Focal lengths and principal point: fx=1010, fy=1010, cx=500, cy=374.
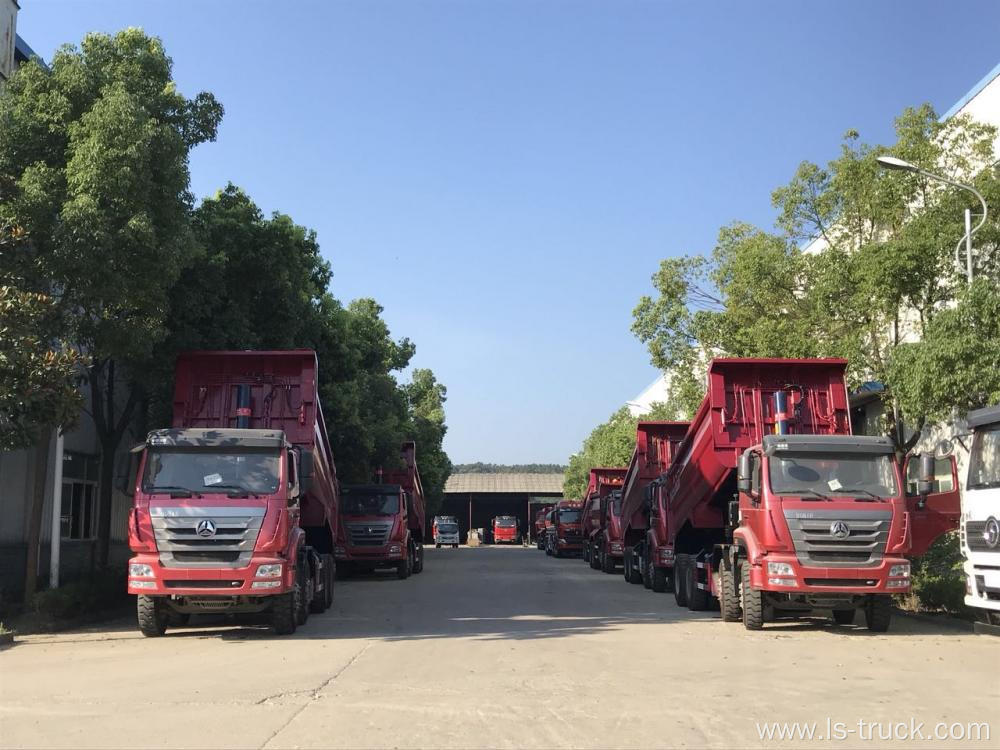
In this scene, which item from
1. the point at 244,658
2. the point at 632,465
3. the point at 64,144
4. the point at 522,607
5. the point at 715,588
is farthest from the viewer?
the point at 632,465

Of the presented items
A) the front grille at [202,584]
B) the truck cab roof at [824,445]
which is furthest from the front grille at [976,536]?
the front grille at [202,584]

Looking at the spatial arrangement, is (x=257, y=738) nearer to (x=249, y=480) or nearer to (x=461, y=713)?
(x=461, y=713)

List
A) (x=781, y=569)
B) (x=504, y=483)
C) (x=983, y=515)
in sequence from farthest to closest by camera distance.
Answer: (x=504, y=483) < (x=781, y=569) < (x=983, y=515)

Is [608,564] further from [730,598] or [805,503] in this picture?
[805,503]

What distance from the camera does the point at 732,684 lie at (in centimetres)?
955

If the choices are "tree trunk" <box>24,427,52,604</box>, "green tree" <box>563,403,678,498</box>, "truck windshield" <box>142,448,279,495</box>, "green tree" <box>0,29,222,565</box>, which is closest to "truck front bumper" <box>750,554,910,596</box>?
"truck windshield" <box>142,448,279,495</box>

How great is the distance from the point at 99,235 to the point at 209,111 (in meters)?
4.13

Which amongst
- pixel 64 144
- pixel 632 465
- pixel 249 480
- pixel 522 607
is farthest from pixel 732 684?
pixel 632 465

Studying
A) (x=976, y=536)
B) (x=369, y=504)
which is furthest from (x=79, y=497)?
(x=976, y=536)

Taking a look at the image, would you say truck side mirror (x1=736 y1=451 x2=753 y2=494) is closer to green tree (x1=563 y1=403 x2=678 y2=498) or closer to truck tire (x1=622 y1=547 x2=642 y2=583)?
truck tire (x1=622 y1=547 x2=642 y2=583)

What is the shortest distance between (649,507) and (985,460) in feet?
36.9

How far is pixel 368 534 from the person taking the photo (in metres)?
27.6

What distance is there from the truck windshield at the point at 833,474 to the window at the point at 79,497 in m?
15.3

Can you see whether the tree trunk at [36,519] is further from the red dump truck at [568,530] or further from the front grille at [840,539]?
the red dump truck at [568,530]
